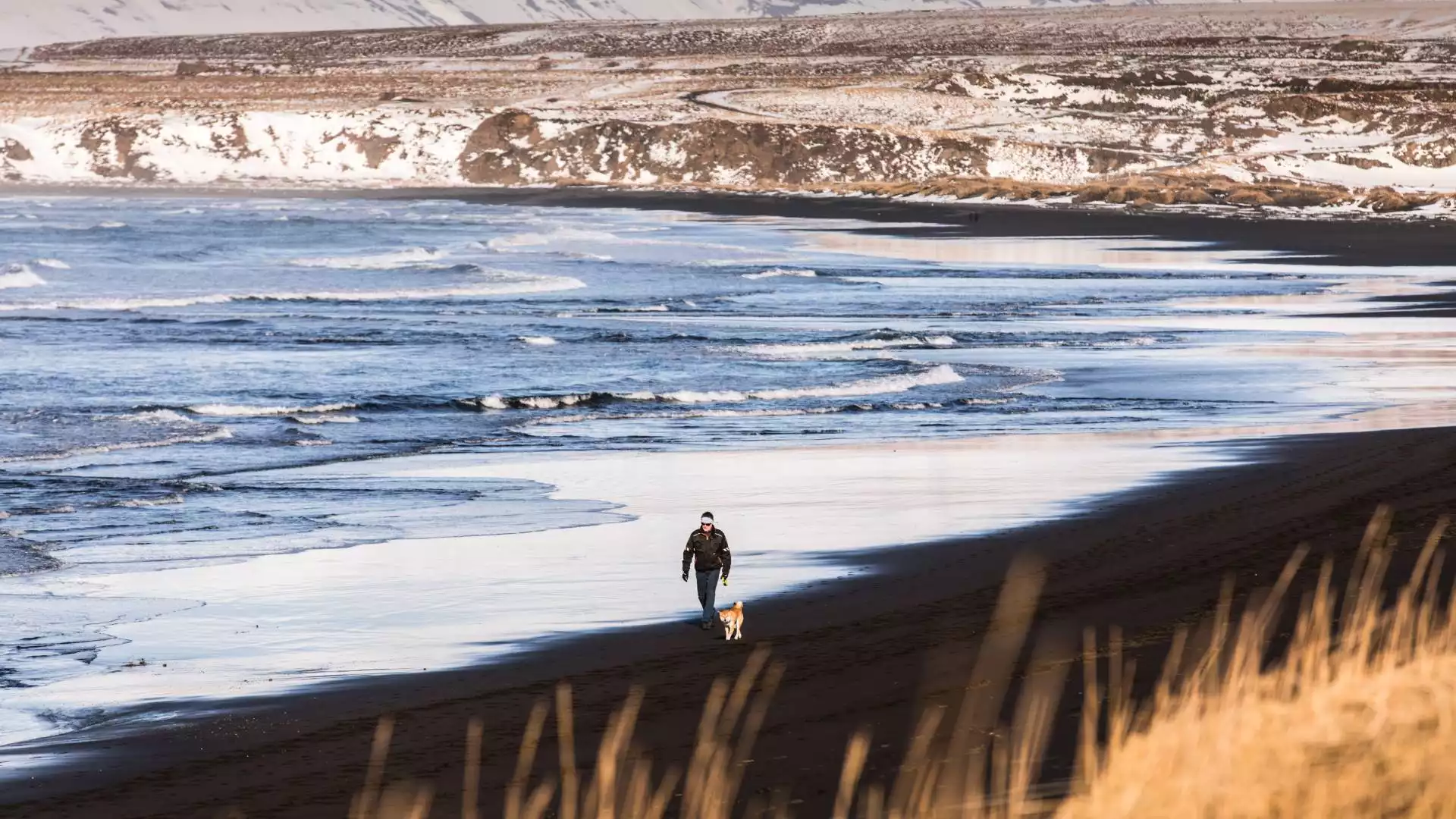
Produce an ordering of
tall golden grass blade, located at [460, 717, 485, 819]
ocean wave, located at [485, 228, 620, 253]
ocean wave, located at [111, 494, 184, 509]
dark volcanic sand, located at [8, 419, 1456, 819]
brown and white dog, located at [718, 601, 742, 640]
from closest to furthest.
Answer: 1. tall golden grass blade, located at [460, 717, 485, 819]
2. dark volcanic sand, located at [8, 419, 1456, 819]
3. brown and white dog, located at [718, 601, 742, 640]
4. ocean wave, located at [111, 494, 184, 509]
5. ocean wave, located at [485, 228, 620, 253]

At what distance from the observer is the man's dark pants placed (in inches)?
422

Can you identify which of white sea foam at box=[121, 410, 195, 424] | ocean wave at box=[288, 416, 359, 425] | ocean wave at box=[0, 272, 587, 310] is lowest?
ocean wave at box=[288, 416, 359, 425]

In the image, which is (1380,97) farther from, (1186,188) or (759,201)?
(759,201)

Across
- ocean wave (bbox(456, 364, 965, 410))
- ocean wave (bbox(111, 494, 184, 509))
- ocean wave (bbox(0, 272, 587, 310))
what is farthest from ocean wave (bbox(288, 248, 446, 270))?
ocean wave (bbox(111, 494, 184, 509))

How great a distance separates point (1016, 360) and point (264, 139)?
84.3m

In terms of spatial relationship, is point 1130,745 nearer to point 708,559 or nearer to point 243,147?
point 708,559

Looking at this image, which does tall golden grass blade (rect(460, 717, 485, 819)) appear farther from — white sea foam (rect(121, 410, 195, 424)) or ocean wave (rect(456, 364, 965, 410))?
ocean wave (rect(456, 364, 965, 410))

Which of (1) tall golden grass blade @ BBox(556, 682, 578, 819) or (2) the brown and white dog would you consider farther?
(2) the brown and white dog

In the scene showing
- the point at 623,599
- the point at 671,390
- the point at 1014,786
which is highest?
the point at 671,390

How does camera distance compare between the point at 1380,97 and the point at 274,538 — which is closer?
the point at 274,538

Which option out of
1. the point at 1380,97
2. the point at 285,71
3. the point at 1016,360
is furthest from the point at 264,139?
the point at 1016,360

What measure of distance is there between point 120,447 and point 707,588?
922cm

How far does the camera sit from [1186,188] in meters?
76.9

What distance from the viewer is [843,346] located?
27547mm
